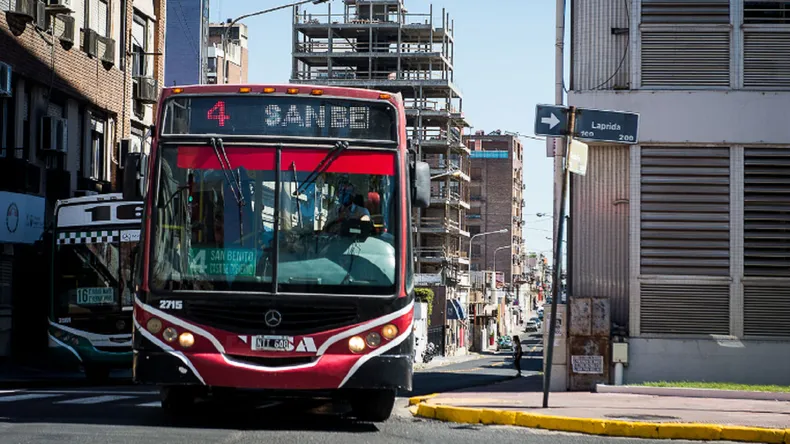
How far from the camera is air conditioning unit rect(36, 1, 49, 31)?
2944cm

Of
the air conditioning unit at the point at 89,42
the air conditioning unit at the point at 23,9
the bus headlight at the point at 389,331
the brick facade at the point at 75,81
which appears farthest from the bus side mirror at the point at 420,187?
the air conditioning unit at the point at 89,42

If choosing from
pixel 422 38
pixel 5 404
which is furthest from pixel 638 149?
pixel 422 38

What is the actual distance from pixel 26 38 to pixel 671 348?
18.1 metres

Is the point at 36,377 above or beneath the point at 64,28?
beneath

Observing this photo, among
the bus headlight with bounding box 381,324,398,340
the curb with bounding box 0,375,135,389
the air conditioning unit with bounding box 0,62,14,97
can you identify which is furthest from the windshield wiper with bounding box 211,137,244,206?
the air conditioning unit with bounding box 0,62,14,97

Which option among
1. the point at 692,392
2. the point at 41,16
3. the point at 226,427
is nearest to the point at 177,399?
the point at 226,427

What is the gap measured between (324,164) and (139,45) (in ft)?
92.9

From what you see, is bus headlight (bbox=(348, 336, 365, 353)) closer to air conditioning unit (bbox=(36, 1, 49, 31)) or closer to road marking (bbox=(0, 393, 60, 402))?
road marking (bbox=(0, 393, 60, 402))

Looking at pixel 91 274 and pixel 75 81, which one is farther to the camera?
pixel 75 81

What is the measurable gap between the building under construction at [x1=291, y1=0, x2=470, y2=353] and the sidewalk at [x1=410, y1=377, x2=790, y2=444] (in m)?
72.8

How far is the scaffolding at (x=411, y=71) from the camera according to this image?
9088cm

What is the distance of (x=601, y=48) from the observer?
19.3 m

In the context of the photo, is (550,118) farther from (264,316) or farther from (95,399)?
(95,399)

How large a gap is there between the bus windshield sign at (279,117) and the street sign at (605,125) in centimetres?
342
